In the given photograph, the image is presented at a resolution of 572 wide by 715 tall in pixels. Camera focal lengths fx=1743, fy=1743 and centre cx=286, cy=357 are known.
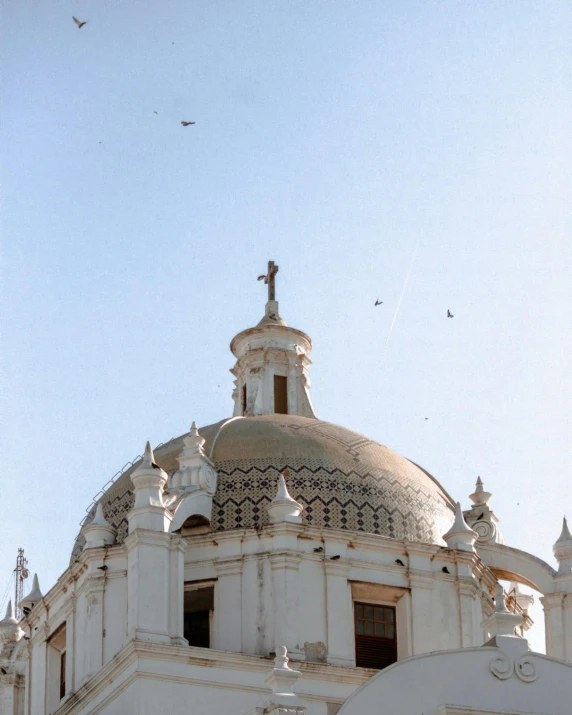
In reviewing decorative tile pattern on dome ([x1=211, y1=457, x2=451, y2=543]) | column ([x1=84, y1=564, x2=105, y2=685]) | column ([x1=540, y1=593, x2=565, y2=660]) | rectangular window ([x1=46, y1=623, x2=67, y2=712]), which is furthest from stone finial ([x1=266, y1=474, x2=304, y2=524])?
column ([x1=540, y1=593, x2=565, y2=660])

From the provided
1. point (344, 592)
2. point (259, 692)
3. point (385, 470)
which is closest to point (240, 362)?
point (385, 470)

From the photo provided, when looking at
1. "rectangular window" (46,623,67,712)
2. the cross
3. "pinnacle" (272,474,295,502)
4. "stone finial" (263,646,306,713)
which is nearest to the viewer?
"stone finial" (263,646,306,713)

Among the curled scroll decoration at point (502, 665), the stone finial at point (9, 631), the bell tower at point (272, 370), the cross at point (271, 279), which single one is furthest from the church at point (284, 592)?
the cross at point (271, 279)

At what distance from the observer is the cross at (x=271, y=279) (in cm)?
3500

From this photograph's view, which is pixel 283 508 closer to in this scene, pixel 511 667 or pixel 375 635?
pixel 375 635

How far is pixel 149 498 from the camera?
2723 centimetres

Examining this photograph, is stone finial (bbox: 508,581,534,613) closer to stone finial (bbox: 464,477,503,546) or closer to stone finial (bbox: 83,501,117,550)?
stone finial (bbox: 464,477,503,546)

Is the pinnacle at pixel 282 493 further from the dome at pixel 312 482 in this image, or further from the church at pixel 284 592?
the dome at pixel 312 482

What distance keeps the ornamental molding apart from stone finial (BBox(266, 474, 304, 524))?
5.32 metres

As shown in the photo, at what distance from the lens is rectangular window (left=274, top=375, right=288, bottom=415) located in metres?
33.6

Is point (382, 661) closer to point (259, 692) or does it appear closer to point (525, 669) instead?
point (259, 692)

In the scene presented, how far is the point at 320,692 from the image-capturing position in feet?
87.6

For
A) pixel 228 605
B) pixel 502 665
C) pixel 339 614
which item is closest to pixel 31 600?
pixel 228 605

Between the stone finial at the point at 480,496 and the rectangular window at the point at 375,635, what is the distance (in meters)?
4.18
